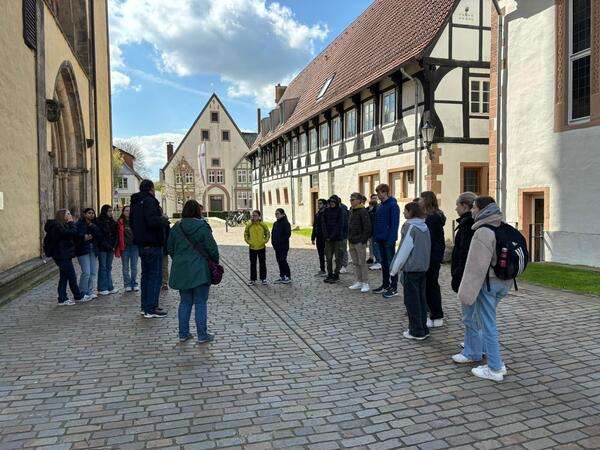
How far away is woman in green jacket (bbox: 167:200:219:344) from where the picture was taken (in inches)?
221

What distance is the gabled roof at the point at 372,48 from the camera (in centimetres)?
1648

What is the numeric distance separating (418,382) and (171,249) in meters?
3.23

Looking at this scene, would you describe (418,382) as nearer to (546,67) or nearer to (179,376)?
(179,376)

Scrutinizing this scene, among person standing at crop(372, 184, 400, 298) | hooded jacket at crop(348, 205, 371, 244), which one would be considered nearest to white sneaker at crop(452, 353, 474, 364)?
person standing at crop(372, 184, 400, 298)

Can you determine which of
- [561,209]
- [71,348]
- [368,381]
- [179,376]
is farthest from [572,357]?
[561,209]

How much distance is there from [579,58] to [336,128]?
513 inches

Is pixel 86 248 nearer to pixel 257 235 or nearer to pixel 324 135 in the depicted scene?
pixel 257 235

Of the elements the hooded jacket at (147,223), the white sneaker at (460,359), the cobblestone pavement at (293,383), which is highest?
the hooded jacket at (147,223)

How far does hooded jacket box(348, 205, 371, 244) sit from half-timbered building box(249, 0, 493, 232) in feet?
24.5

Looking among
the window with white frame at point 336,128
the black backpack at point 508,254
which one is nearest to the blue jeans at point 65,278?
the black backpack at point 508,254

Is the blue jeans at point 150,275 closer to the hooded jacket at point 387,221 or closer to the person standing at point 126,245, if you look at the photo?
the person standing at point 126,245

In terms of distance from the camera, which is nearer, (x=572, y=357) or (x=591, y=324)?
(x=572, y=357)

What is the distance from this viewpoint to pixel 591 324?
20.9ft

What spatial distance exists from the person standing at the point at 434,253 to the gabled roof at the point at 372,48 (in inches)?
408
